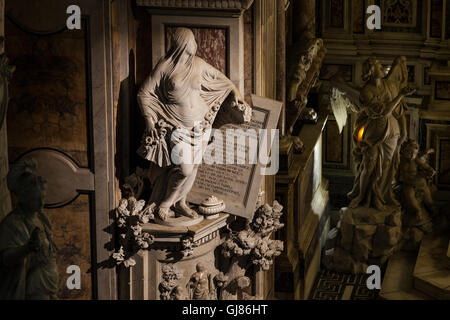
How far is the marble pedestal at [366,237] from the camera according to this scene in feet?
39.0

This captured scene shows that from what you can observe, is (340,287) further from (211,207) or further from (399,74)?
(211,207)

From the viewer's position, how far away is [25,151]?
831cm

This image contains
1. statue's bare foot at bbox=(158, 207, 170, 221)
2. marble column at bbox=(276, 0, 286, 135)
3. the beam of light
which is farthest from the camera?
the beam of light

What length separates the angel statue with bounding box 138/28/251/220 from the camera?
26.3 ft

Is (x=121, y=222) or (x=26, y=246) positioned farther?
(x=121, y=222)

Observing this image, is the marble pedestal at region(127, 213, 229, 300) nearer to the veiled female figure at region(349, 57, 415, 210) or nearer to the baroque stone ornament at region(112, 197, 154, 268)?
the baroque stone ornament at region(112, 197, 154, 268)

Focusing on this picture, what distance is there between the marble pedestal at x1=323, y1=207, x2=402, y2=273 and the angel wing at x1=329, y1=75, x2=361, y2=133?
1.32 meters

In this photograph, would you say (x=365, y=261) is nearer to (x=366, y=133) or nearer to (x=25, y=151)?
(x=366, y=133)

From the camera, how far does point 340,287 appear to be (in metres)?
11.8

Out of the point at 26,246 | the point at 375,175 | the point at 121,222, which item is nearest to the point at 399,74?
the point at 375,175

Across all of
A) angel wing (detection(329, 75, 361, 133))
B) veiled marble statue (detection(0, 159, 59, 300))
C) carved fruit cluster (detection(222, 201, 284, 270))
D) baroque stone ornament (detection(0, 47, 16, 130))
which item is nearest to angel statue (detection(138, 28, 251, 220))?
carved fruit cluster (detection(222, 201, 284, 270))

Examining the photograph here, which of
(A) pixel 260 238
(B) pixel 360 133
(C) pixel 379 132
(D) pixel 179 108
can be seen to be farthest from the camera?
(B) pixel 360 133

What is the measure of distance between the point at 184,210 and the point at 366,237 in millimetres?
4072

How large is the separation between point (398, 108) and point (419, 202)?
105cm
